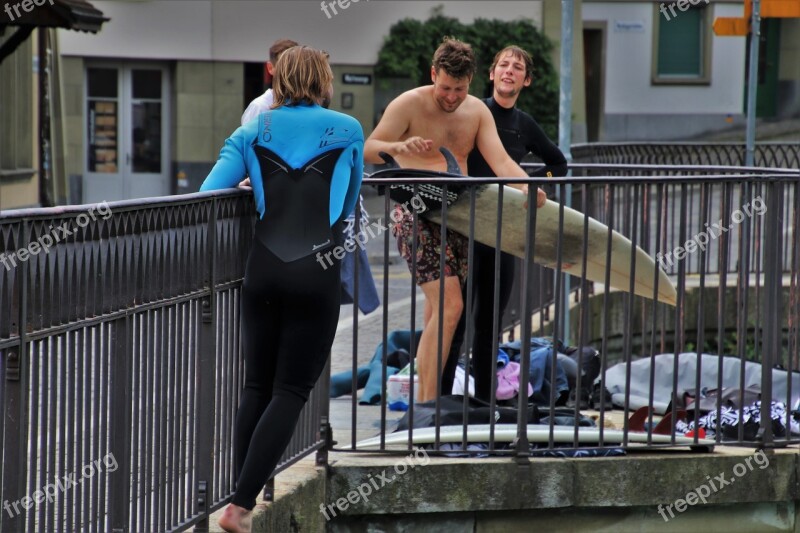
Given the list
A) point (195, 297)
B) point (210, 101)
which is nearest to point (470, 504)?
point (195, 297)

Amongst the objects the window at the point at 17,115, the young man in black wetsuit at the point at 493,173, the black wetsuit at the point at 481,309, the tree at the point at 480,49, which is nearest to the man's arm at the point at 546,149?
the young man in black wetsuit at the point at 493,173

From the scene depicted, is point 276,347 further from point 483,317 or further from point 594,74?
point 594,74

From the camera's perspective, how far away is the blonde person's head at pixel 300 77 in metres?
4.50

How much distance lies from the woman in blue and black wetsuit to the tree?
24.4 meters

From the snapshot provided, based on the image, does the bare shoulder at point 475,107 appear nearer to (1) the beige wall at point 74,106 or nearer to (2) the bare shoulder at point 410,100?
(2) the bare shoulder at point 410,100

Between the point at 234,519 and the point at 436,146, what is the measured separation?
243cm

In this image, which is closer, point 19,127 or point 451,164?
point 451,164

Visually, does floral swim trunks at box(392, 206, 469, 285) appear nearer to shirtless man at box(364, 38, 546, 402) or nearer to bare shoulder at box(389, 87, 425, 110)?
shirtless man at box(364, 38, 546, 402)

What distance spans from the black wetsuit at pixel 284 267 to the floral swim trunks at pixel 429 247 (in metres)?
1.19

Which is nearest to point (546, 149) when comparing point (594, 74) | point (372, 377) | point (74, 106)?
point (372, 377)

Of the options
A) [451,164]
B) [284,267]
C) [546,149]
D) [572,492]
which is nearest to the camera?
[284,267]

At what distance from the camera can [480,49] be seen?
98.2 feet

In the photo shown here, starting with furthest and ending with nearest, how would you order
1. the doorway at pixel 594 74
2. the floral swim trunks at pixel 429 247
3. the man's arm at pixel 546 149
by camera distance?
1. the doorway at pixel 594 74
2. the man's arm at pixel 546 149
3. the floral swim trunks at pixel 429 247

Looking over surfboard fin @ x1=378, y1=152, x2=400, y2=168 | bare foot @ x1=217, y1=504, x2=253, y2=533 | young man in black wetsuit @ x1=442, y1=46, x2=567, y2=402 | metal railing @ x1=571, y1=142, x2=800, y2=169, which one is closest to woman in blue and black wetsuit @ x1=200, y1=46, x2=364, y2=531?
bare foot @ x1=217, y1=504, x2=253, y2=533
